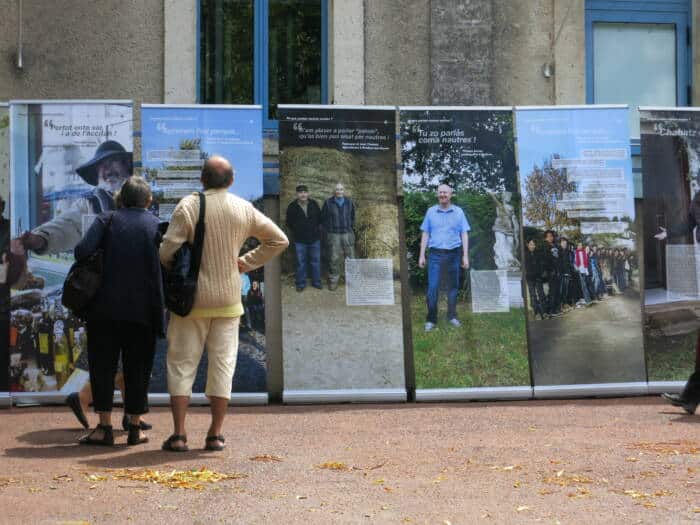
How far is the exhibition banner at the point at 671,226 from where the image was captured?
10.2m

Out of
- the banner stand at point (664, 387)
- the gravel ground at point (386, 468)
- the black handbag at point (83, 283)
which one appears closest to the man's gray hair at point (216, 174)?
the black handbag at point (83, 283)

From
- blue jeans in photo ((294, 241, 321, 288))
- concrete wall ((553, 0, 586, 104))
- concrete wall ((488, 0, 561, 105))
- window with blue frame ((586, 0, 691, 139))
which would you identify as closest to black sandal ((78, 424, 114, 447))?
blue jeans in photo ((294, 241, 321, 288))

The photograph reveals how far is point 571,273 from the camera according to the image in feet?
33.1

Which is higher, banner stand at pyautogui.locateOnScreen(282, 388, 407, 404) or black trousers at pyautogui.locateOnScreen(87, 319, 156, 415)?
black trousers at pyautogui.locateOnScreen(87, 319, 156, 415)

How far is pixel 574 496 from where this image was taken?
5641mm

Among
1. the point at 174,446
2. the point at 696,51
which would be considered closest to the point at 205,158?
the point at 174,446

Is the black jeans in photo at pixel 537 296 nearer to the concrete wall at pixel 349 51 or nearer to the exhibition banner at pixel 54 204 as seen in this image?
the concrete wall at pixel 349 51

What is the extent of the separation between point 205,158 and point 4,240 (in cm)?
188

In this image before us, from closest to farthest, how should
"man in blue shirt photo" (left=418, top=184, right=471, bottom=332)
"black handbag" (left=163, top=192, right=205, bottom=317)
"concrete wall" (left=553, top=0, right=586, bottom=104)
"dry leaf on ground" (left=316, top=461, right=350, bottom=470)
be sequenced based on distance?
"dry leaf on ground" (left=316, top=461, right=350, bottom=470) < "black handbag" (left=163, top=192, right=205, bottom=317) < "man in blue shirt photo" (left=418, top=184, right=471, bottom=332) < "concrete wall" (left=553, top=0, right=586, bottom=104)

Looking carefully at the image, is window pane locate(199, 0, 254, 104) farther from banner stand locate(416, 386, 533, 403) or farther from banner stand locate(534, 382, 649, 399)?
banner stand locate(534, 382, 649, 399)

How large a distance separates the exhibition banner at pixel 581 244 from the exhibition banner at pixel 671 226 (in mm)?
187

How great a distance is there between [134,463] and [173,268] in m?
1.26

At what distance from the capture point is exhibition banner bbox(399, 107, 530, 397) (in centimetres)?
985

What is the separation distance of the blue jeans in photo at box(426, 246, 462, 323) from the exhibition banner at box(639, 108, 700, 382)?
1.79m
